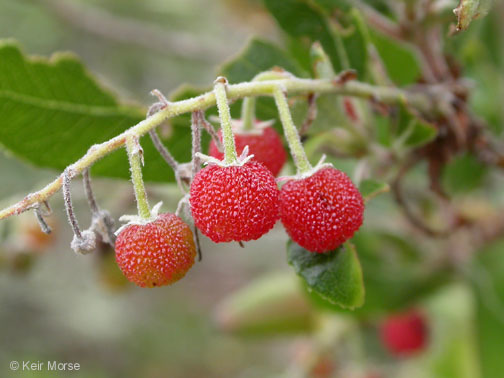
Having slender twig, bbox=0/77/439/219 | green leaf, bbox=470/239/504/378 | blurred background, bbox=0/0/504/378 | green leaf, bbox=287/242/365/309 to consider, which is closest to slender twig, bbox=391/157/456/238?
blurred background, bbox=0/0/504/378

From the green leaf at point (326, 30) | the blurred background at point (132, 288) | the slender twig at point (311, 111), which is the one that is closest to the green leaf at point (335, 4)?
the green leaf at point (326, 30)

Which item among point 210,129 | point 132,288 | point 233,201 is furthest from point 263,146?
point 132,288

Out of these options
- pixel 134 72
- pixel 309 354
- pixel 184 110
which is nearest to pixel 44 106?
pixel 184 110

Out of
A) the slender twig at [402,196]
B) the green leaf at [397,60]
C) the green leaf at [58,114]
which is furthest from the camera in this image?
the green leaf at [397,60]

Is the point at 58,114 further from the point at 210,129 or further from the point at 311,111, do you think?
the point at 311,111

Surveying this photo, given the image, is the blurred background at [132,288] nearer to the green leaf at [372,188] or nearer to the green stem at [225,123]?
the green leaf at [372,188]

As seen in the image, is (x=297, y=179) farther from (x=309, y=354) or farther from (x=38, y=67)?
(x=309, y=354)
